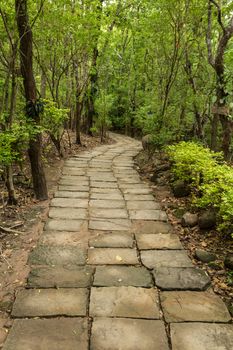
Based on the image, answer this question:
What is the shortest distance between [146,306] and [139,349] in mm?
515

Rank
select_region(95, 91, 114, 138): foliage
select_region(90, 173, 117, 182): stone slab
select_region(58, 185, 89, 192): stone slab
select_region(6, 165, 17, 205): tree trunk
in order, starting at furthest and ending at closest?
select_region(95, 91, 114, 138): foliage, select_region(90, 173, 117, 182): stone slab, select_region(58, 185, 89, 192): stone slab, select_region(6, 165, 17, 205): tree trunk

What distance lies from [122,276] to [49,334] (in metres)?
1.04

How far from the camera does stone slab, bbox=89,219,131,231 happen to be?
451 centimetres

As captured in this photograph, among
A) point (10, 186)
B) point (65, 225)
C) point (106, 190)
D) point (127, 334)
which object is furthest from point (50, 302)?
point (106, 190)

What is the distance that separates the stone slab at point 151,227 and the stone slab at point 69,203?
1111mm

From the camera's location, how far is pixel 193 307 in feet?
9.29

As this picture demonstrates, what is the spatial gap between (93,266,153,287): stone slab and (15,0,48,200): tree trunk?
8.52 ft

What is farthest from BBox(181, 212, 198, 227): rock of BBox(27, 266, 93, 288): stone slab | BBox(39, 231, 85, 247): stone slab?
BBox(27, 266, 93, 288): stone slab

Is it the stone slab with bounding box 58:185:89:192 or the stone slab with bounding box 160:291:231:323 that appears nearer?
the stone slab with bounding box 160:291:231:323

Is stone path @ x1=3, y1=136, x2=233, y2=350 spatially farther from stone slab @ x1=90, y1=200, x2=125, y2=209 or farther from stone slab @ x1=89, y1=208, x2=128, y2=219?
stone slab @ x1=90, y1=200, x2=125, y2=209

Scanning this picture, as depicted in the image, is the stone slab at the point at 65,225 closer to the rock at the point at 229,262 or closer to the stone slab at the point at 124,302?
the stone slab at the point at 124,302

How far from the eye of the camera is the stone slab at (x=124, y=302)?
2688 mm

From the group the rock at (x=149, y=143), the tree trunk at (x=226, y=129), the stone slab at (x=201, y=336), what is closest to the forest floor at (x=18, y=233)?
the stone slab at (x=201, y=336)

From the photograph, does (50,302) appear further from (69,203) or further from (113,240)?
(69,203)
